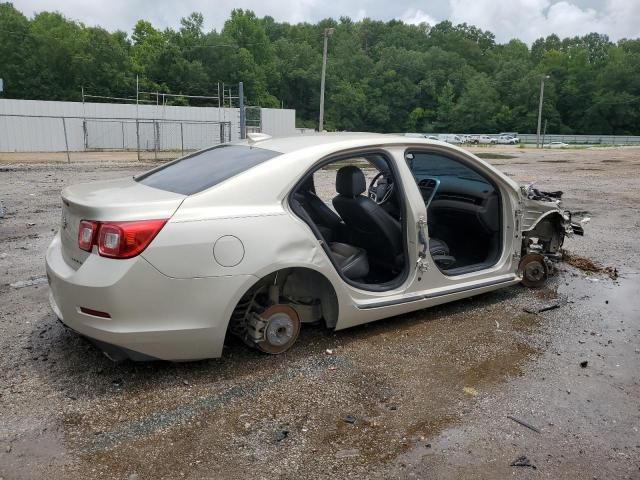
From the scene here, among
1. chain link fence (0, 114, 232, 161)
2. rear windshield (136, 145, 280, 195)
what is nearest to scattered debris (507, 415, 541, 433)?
rear windshield (136, 145, 280, 195)

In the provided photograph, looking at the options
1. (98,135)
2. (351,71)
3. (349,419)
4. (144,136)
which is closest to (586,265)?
(349,419)

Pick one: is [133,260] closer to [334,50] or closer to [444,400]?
[444,400]

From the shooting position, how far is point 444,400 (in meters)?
3.21

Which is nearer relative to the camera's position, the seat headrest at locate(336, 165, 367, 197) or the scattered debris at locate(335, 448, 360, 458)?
the scattered debris at locate(335, 448, 360, 458)

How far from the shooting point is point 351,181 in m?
4.14

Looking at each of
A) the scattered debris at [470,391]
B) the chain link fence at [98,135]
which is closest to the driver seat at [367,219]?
the scattered debris at [470,391]

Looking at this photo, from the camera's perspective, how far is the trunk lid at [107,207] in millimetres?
3016

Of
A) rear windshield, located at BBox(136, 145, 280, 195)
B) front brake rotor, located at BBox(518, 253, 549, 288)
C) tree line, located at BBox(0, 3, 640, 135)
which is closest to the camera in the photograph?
rear windshield, located at BBox(136, 145, 280, 195)

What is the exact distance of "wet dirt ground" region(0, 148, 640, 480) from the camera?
102 inches

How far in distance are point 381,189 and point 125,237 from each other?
3008 millimetres

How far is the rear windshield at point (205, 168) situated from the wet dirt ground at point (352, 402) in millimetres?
1174

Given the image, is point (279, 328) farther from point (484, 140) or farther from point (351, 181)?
point (484, 140)

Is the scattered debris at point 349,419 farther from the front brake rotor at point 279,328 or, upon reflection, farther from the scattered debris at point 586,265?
the scattered debris at point 586,265

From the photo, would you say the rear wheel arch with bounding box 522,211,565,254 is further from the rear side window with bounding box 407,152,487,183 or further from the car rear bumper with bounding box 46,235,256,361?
the car rear bumper with bounding box 46,235,256,361
